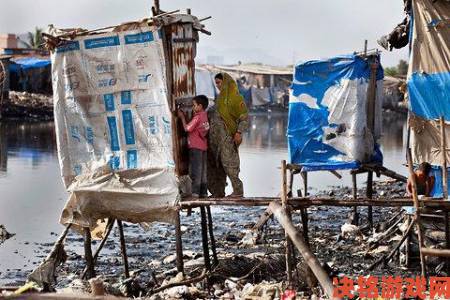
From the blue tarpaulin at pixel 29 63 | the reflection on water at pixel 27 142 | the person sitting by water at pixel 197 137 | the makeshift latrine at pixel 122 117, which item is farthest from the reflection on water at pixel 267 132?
the makeshift latrine at pixel 122 117

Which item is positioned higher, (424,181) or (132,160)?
(132,160)

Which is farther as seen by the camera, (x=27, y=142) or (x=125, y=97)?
(x=27, y=142)

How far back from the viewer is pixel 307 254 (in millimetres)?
6816

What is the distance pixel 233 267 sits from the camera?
10609 millimetres

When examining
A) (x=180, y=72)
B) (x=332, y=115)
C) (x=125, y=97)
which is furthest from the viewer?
(x=332, y=115)

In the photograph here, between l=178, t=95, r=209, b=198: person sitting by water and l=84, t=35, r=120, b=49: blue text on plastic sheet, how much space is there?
3.80 feet

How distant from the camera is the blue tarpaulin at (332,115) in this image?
14.3 m

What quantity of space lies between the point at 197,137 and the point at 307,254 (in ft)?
11.7

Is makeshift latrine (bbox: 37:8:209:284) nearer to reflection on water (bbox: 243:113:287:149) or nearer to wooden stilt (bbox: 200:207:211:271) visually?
wooden stilt (bbox: 200:207:211:271)

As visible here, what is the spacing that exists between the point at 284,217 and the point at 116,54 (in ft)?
11.3

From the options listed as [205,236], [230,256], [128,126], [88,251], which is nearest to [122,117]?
[128,126]

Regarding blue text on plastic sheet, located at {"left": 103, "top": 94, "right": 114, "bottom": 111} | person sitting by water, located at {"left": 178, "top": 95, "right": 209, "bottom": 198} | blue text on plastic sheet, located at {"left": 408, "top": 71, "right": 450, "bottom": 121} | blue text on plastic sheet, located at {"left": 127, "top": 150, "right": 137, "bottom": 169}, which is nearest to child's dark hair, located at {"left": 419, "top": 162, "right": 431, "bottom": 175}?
blue text on plastic sheet, located at {"left": 408, "top": 71, "right": 450, "bottom": 121}

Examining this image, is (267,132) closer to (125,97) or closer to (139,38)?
(125,97)

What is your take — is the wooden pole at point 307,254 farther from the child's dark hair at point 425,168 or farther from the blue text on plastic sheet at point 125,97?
the child's dark hair at point 425,168
